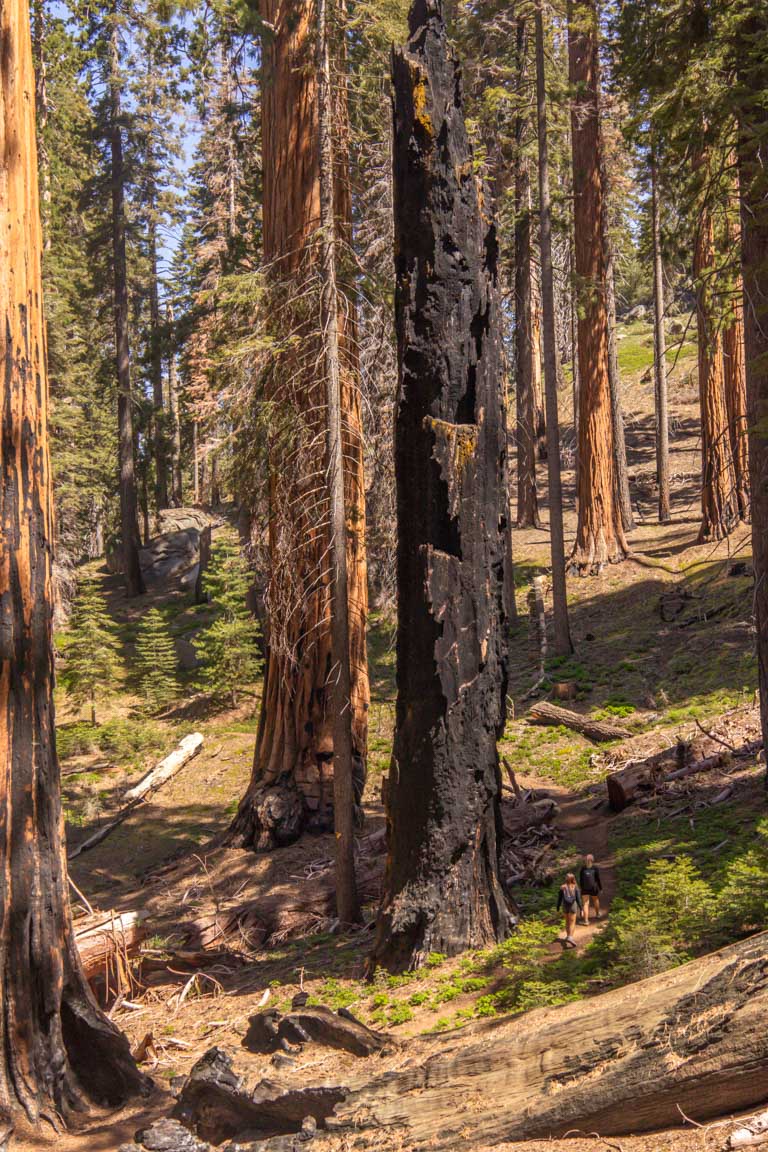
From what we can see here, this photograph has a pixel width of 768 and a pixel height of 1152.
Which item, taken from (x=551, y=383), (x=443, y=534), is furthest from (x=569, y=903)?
(x=551, y=383)

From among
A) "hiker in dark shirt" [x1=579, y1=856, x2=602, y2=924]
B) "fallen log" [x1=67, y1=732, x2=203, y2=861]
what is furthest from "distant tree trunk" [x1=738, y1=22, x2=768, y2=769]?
"fallen log" [x1=67, y1=732, x2=203, y2=861]

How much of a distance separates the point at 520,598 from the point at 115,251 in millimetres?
18096

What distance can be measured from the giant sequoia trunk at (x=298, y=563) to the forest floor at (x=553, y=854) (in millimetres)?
708

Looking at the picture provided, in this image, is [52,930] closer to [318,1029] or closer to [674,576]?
[318,1029]

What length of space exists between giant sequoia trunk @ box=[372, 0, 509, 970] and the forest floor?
2.15 feet

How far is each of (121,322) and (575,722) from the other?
22.4 metres

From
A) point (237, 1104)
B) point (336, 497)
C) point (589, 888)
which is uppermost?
point (336, 497)

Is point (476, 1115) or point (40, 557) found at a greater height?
point (40, 557)

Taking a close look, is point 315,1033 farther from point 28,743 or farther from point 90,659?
point 90,659

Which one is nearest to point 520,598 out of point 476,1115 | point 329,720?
point 329,720

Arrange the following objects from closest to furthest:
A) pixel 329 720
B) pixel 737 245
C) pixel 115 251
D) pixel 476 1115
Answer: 1. pixel 476 1115
2. pixel 737 245
3. pixel 329 720
4. pixel 115 251

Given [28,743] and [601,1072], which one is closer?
[601,1072]

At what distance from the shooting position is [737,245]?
11039mm

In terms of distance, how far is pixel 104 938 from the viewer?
893 cm
